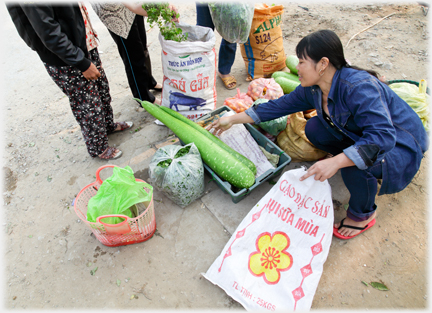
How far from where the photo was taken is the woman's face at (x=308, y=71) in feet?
4.64

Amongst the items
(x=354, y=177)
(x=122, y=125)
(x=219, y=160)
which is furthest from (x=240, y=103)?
(x=122, y=125)

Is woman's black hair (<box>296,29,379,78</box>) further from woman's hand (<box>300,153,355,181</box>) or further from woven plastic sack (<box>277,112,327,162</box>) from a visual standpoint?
woven plastic sack (<box>277,112,327,162</box>)

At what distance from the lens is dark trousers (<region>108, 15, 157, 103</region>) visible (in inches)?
97.2

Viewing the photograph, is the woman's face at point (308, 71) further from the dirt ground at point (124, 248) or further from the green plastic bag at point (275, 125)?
the dirt ground at point (124, 248)

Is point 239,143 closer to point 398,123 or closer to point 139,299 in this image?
point 398,123

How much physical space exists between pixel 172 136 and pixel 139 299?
5.41 ft

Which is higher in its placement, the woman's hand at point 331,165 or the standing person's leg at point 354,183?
the woman's hand at point 331,165

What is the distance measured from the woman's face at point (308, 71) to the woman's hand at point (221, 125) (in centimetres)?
71

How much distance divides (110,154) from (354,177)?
87.4 inches

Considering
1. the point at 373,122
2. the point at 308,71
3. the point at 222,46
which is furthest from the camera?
the point at 222,46

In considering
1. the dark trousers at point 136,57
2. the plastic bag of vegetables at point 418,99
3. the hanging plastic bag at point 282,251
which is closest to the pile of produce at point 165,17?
the dark trousers at point 136,57

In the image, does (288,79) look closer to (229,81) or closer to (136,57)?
(229,81)

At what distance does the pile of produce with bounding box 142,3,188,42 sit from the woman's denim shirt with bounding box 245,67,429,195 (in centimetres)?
116

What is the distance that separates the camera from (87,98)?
2082 mm
